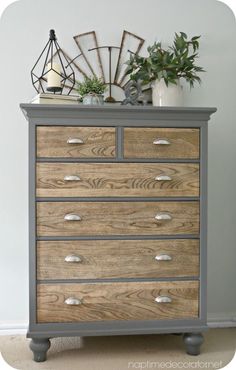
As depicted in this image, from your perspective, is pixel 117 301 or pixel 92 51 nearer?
pixel 117 301

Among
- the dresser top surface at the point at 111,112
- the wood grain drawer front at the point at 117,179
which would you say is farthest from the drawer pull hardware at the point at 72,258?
the dresser top surface at the point at 111,112

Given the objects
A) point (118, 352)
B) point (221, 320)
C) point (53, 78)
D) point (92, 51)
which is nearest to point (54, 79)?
point (53, 78)

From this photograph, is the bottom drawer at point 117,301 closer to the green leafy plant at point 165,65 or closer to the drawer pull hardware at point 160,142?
the drawer pull hardware at point 160,142

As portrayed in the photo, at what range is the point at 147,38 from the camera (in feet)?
8.95

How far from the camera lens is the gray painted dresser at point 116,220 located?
217 cm

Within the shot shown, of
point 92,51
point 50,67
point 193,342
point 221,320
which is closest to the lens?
point 193,342

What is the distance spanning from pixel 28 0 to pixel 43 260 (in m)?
1.49

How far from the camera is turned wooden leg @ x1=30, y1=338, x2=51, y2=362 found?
220 cm

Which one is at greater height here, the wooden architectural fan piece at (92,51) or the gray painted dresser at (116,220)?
the wooden architectural fan piece at (92,51)

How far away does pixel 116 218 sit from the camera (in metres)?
2.21

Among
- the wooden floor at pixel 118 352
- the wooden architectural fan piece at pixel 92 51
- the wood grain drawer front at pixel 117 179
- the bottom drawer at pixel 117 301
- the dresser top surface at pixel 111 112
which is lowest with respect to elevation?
the wooden floor at pixel 118 352

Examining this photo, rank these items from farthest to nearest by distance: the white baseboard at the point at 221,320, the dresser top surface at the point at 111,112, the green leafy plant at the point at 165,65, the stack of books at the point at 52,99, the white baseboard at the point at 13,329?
1. the white baseboard at the point at 221,320
2. the white baseboard at the point at 13,329
3. the green leafy plant at the point at 165,65
4. the stack of books at the point at 52,99
5. the dresser top surface at the point at 111,112

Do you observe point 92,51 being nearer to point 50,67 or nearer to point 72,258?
point 50,67

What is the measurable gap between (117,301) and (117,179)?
58 cm
